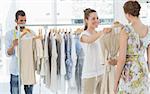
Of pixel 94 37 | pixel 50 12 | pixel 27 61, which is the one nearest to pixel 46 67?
pixel 27 61

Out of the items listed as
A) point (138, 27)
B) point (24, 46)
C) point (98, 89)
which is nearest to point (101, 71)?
point (98, 89)

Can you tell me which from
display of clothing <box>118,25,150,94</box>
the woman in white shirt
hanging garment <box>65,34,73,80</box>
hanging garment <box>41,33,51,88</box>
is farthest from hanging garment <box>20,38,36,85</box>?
display of clothing <box>118,25,150,94</box>

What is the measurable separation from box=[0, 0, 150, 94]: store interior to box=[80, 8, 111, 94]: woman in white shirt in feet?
6.70

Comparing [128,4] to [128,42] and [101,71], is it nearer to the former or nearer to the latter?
A: [128,42]

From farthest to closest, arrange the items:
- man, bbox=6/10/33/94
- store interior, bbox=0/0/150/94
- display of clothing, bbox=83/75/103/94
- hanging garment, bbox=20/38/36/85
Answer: store interior, bbox=0/0/150/94, man, bbox=6/10/33/94, hanging garment, bbox=20/38/36/85, display of clothing, bbox=83/75/103/94

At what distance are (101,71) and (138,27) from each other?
71 cm

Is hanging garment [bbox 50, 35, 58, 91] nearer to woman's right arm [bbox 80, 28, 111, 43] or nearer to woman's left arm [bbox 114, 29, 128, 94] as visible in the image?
woman's right arm [bbox 80, 28, 111, 43]

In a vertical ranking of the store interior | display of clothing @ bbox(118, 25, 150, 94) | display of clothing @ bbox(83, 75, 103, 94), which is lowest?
display of clothing @ bbox(83, 75, 103, 94)

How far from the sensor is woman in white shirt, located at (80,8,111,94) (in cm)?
326

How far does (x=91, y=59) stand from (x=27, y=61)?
0.79m

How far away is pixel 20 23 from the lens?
375cm

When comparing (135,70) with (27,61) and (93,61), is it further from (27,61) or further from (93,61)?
(27,61)

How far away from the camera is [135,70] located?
113 inches

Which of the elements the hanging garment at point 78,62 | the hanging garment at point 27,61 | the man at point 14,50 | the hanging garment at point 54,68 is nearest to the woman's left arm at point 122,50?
the hanging garment at point 78,62
